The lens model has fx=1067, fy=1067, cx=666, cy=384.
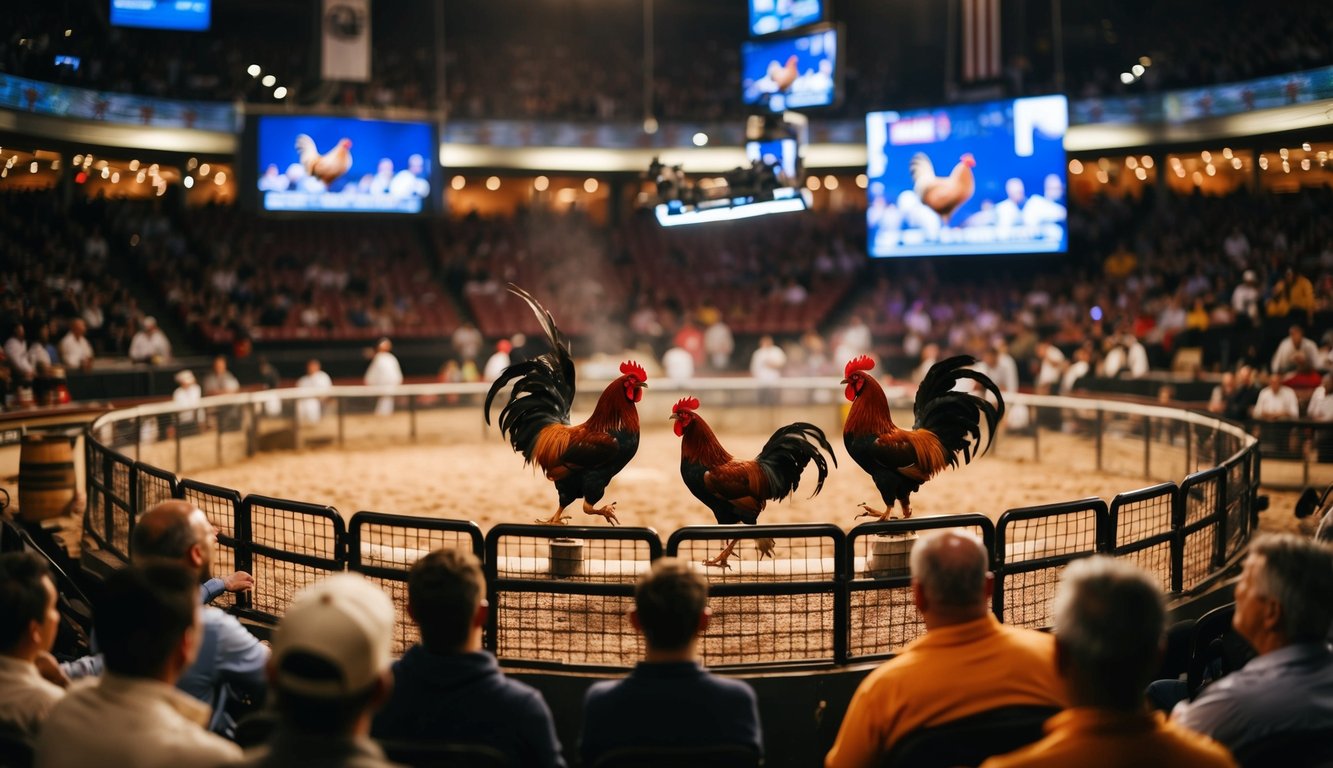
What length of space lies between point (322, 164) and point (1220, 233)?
18664mm

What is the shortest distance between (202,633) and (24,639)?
647 mm

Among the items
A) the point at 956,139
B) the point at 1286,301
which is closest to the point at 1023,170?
the point at 956,139

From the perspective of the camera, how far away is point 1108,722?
93.8 inches

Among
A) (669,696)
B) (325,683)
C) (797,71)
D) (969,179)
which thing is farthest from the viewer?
(969,179)

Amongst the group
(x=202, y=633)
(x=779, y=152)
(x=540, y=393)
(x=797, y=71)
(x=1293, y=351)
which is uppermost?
(x=797, y=71)

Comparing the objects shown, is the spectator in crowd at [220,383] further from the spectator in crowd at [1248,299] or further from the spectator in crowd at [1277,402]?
the spectator in crowd at [1248,299]

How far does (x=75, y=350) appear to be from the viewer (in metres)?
16.6

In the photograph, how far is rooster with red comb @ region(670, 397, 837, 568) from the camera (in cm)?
653

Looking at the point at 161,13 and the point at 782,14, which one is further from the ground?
the point at 161,13

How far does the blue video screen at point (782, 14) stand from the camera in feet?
57.7

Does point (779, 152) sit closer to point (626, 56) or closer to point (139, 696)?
point (139, 696)

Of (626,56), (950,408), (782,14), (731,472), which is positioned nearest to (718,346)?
(782,14)

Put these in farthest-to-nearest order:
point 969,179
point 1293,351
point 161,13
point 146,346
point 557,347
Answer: point 969,179 < point 161,13 < point 146,346 < point 1293,351 < point 557,347

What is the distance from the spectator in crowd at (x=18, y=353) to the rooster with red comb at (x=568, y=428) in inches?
420
